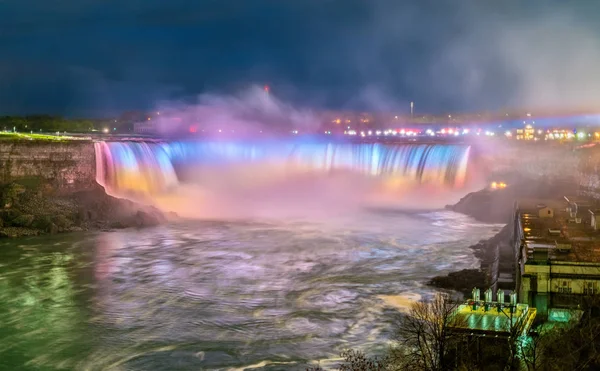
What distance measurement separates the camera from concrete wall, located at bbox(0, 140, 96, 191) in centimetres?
3525

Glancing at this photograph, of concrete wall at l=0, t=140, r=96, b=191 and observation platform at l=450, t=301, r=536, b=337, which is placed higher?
concrete wall at l=0, t=140, r=96, b=191

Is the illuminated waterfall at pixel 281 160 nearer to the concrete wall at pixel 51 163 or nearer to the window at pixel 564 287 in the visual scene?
the concrete wall at pixel 51 163

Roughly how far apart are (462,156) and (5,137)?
31.6 metres

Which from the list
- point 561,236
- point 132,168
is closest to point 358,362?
point 561,236

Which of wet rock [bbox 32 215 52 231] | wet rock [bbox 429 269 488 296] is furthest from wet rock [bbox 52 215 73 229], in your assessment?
wet rock [bbox 429 269 488 296]

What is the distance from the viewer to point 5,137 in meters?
35.9

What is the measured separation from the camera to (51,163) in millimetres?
36531

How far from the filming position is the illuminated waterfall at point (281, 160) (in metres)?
42.4

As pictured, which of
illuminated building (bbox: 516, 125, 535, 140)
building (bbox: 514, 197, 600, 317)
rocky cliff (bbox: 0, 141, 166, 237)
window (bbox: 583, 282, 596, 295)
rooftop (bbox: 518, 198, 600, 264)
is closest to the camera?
window (bbox: 583, 282, 596, 295)

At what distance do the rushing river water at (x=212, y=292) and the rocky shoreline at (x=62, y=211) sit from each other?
151 centimetres

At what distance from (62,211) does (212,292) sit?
51.0ft

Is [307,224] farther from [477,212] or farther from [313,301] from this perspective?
[313,301]

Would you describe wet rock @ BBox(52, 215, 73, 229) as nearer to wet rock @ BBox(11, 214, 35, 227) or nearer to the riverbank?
wet rock @ BBox(11, 214, 35, 227)

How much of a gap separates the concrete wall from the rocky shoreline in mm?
620
